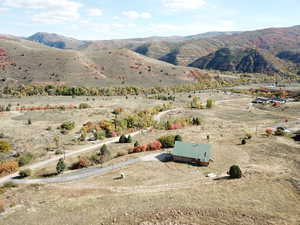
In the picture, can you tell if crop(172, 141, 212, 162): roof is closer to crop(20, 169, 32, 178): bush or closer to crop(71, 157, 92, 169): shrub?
crop(71, 157, 92, 169): shrub

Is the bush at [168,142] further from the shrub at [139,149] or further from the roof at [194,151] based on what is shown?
the roof at [194,151]

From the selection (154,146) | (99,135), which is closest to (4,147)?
(99,135)

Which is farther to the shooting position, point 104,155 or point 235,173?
point 104,155

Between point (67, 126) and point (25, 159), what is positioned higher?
point (67, 126)

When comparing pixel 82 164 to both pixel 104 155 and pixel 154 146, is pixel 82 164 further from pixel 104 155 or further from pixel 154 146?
pixel 154 146

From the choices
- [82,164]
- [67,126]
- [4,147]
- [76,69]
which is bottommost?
[82,164]

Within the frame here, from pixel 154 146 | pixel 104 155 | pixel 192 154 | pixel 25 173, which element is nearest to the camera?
pixel 25 173
